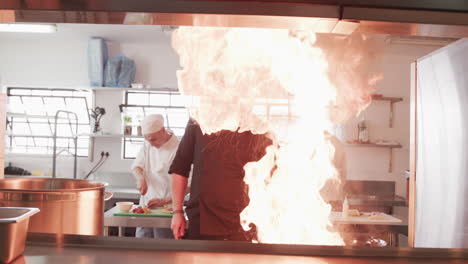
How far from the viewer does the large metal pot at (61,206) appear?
64.8 inches

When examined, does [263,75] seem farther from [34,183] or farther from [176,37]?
[34,183]

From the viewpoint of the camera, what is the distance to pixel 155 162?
4.32 m

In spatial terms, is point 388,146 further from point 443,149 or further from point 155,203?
point 443,149

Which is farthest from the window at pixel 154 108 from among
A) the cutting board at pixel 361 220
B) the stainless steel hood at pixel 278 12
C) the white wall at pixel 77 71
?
the stainless steel hood at pixel 278 12

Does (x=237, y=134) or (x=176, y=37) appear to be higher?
(x=176, y=37)

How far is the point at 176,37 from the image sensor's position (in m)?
1.99

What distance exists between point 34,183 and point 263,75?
1290mm

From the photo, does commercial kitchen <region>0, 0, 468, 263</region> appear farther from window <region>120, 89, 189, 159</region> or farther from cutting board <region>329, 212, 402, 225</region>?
window <region>120, 89, 189, 159</region>

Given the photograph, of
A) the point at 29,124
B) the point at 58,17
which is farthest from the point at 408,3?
the point at 29,124

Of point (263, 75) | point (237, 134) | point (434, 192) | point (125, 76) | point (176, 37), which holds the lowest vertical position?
point (434, 192)

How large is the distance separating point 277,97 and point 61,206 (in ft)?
3.67

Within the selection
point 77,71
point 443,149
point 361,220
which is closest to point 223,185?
point 443,149

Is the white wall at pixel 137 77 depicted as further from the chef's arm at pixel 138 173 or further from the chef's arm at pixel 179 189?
the chef's arm at pixel 179 189

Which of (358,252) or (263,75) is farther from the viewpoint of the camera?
(263,75)
